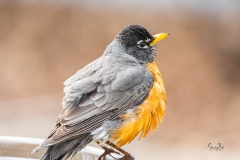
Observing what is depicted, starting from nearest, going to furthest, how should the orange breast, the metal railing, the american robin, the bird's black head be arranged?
the metal railing → the american robin → the orange breast → the bird's black head

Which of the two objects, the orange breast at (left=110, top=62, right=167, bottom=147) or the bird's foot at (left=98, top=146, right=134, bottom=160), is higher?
the orange breast at (left=110, top=62, right=167, bottom=147)

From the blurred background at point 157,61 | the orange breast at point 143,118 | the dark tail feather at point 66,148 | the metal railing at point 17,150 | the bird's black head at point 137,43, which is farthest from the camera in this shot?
the blurred background at point 157,61

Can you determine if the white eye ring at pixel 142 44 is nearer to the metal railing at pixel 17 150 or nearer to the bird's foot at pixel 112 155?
the bird's foot at pixel 112 155

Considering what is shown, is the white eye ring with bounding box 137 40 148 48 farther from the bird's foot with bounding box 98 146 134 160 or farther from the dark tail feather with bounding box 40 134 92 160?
the dark tail feather with bounding box 40 134 92 160

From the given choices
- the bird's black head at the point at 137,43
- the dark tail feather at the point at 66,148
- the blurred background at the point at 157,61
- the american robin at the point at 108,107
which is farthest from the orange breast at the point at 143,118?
the blurred background at the point at 157,61

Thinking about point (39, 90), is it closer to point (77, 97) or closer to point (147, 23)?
point (147, 23)

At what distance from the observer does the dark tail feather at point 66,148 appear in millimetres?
3605

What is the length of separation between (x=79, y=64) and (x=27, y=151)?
4688mm

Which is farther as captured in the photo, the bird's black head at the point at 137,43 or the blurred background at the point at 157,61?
the blurred background at the point at 157,61

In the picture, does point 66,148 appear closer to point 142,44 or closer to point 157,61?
point 142,44

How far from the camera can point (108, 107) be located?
3939 mm

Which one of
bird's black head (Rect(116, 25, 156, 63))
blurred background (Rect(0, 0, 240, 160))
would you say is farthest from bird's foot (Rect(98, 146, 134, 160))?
blurred background (Rect(0, 0, 240, 160))

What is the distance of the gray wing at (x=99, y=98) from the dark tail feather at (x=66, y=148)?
69mm

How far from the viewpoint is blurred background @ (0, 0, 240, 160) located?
6812 millimetres
